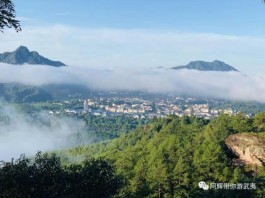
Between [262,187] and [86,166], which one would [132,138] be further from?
[86,166]

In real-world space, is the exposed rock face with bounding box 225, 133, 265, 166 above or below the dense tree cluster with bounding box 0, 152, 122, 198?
below

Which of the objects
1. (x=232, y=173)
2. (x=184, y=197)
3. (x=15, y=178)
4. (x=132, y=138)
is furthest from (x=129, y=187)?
(x=132, y=138)

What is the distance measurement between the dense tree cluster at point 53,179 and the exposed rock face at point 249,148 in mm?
44911

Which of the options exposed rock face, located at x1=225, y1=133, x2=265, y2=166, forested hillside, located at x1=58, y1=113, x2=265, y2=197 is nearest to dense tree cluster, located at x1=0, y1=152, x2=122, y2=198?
forested hillside, located at x1=58, y1=113, x2=265, y2=197

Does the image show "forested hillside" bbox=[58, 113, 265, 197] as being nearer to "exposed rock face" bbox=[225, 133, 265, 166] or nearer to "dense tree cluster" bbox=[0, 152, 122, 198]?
"exposed rock face" bbox=[225, 133, 265, 166]

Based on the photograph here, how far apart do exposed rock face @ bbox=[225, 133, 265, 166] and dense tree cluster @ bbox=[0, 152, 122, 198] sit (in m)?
44.9

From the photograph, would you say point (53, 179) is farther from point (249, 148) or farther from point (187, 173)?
point (249, 148)

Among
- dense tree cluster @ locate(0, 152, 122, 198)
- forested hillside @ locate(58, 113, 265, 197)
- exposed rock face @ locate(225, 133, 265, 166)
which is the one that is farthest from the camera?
exposed rock face @ locate(225, 133, 265, 166)

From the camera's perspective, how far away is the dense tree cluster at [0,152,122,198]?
22.4m

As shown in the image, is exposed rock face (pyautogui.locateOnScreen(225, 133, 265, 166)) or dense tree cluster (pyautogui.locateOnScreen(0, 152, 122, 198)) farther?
exposed rock face (pyautogui.locateOnScreen(225, 133, 265, 166))

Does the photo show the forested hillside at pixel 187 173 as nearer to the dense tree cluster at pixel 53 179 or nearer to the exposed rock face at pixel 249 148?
the exposed rock face at pixel 249 148

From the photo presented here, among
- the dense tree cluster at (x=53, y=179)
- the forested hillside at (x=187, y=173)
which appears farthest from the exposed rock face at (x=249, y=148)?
the dense tree cluster at (x=53, y=179)

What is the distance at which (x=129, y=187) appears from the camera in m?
60.9

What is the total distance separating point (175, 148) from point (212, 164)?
2002 cm
